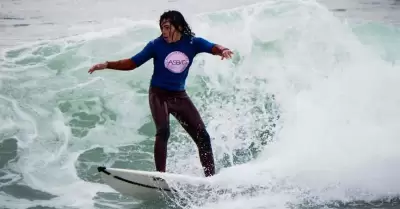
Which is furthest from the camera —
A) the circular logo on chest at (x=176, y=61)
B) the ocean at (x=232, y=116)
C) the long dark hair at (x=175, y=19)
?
the ocean at (x=232, y=116)

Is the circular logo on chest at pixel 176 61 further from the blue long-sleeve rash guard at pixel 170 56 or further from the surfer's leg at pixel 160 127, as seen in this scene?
the surfer's leg at pixel 160 127

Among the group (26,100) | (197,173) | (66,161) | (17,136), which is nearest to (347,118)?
(197,173)

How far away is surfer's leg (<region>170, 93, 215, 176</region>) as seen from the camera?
600 centimetres

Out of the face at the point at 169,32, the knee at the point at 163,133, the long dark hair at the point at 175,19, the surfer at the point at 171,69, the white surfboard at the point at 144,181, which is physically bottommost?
the white surfboard at the point at 144,181

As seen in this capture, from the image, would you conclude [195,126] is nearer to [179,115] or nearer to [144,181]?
[179,115]

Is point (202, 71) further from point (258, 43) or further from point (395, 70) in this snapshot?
point (395, 70)

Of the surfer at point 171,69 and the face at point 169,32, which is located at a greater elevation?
the face at point 169,32

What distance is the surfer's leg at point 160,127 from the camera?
5.75m

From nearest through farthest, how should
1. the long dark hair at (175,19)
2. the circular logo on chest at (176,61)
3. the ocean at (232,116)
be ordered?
1. the long dark hair at (175,19)
2. the circular logo on chest at (176,61)
3. the ocean at (232,116)

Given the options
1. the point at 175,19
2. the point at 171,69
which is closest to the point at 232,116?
the point at 171,69

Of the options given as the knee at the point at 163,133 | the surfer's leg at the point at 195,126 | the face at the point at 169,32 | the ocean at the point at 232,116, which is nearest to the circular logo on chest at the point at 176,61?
the face at the point at 169,32

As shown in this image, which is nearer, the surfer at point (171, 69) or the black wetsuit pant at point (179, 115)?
the surfer at point (171, 69)

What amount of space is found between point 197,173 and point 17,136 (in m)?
3.14

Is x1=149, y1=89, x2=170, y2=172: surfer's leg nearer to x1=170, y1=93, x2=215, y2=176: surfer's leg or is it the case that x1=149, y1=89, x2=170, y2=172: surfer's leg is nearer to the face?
x1=170, y1=93, x2=215, y2=176: surfer's leg
